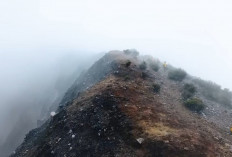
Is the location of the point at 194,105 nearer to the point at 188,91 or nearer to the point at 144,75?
the point at 188,91

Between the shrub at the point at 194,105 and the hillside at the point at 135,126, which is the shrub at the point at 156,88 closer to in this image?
the hillside at the point at 135,126

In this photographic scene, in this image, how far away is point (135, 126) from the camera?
17297mm

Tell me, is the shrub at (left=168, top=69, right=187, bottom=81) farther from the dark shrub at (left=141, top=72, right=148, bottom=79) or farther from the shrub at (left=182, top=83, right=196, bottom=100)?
the dark shrub at (left=141, top=72, right=148, bottom=79)

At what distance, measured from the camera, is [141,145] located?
1551 centimetres

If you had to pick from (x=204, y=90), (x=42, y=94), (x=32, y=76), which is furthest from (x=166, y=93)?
(x=32, y=76)

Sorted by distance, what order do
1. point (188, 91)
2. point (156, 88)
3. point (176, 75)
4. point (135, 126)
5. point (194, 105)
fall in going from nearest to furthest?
point (135, 126) → point (194, 105) → point (156, 88) → point (188, 91) → point (176, 75)

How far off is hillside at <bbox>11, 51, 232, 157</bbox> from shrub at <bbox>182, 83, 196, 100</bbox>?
0.57 m

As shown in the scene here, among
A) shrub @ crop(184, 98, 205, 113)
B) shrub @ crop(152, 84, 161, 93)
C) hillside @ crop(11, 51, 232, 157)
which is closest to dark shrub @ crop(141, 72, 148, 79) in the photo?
hillside @ crop(11, 51, 232, 157)

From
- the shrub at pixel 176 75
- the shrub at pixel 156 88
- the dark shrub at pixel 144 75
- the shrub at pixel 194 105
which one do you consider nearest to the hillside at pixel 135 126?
the shrub at pixel 156 88

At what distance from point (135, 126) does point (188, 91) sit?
11.1 m

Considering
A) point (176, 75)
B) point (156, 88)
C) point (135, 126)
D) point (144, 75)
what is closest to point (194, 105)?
point (156, 88)

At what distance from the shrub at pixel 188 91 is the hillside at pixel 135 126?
57 centimetres

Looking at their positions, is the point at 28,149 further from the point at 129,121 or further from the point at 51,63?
the point at 51,63

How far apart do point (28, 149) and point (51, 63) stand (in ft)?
226
